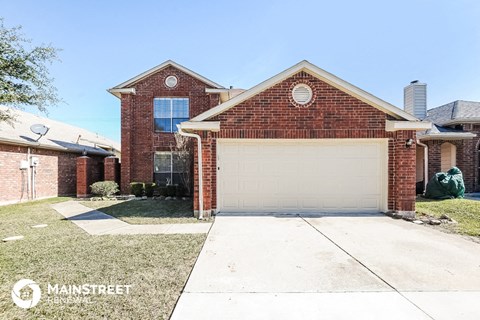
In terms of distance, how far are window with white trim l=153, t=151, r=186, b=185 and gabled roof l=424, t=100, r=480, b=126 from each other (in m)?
13.7

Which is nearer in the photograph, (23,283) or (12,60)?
(23,283)

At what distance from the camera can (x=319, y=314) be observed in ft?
9.04

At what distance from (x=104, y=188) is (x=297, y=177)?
9519 millimetres

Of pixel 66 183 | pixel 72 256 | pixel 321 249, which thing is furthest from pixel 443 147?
pixel 66 183

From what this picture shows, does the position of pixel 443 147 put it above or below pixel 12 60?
below

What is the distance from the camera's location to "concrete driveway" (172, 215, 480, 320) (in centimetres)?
284

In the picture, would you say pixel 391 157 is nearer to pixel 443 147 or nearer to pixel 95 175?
pixel 443 147

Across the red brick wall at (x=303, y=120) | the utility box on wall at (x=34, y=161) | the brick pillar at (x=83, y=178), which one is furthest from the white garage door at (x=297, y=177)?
the utility box on wall at (x=34, y=161)

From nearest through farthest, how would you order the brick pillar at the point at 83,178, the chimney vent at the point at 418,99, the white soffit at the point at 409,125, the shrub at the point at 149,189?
the white soffit at the point at 409,125 → the shrub at the point at 149,189 → the brick pillar at the point at 83,178 → the chimney vent at the point at 418,99

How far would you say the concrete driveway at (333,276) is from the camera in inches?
112

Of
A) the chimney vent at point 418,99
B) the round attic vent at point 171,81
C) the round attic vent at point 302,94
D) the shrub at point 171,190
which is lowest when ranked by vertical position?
the shrub at point 171,190

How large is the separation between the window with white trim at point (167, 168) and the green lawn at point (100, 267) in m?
6.90

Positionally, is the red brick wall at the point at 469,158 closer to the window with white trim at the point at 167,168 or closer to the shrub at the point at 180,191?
the shrub at the point at 180,191

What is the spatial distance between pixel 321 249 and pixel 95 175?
44.9 ft
